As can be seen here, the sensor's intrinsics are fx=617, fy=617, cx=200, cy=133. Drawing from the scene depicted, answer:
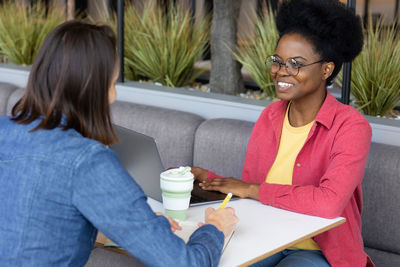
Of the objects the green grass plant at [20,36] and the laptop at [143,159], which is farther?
the green grass plant at [20,36]

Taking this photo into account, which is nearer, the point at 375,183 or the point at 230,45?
the point at 375,183

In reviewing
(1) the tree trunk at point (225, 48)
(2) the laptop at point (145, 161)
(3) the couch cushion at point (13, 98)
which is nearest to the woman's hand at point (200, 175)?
(2) the laptop at point (145, 161)

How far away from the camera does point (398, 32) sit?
355cm

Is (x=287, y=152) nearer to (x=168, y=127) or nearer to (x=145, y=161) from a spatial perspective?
(x=145, y=161)

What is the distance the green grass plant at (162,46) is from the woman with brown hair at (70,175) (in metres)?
2.74

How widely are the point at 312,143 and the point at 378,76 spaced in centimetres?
133

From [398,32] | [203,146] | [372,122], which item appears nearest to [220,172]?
[203,146]

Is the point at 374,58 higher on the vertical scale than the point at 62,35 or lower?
lower

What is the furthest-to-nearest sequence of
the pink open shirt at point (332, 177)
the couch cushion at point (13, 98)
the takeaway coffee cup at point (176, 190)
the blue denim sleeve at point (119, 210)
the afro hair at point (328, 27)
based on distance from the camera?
the couch cushion at point (13, 98) → the afro hair at point (328, 27) → the pink open shirt at point (332, 177) → the takeaway coffee cup at point (176, 190) → the blue denim sleeve at point (119, 210)

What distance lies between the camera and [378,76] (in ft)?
10.9

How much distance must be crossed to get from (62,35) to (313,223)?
965 mm

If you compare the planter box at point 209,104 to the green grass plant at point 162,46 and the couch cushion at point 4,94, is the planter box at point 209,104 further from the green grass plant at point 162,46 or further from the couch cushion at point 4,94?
the couch cushion at point 4,94

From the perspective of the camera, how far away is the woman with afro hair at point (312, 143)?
1975 mm

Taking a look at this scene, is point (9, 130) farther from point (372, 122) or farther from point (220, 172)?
point (372, 122)
